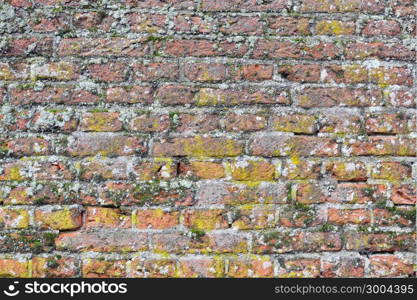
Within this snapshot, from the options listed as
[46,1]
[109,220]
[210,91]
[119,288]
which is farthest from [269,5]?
[119,288]

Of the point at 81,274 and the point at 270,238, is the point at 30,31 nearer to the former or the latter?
the point at 81,274

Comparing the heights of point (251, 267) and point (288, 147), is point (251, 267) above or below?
below

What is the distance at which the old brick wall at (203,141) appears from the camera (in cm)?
187

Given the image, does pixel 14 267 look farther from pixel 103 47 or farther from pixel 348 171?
pixel 348 171

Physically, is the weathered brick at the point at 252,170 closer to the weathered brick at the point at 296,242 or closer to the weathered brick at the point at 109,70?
the weathered brick at the point at 296,242

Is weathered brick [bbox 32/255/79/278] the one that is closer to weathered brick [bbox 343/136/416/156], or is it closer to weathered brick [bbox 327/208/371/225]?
weathered brick [bbox 327/208/371/225]

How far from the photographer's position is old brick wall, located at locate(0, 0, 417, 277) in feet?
6.15


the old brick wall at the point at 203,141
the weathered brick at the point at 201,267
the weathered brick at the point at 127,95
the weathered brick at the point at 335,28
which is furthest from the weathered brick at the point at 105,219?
the weathered brick at the point at 335,28

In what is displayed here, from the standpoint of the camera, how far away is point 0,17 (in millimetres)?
1930

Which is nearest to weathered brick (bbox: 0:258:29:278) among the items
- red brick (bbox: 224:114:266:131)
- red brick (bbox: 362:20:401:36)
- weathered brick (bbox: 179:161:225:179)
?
weathered brick (bbox: 179:161:225:179)

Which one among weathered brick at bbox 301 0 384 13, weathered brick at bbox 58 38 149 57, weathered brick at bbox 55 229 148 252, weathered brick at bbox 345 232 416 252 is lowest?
weathered brick at bbox 345 232 416 252

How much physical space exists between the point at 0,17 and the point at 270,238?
1297 mm

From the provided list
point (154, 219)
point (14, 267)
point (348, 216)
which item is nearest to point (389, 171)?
point (348, 216)

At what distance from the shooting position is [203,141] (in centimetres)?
189
